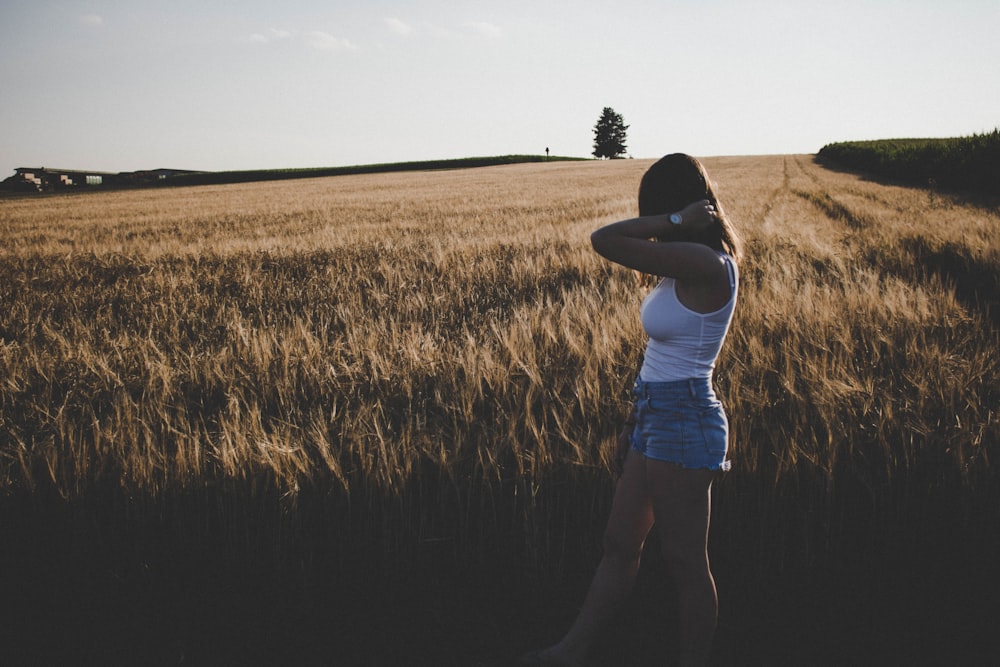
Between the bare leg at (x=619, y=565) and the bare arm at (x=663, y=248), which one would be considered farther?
the bare leg at (x=619, y=565)

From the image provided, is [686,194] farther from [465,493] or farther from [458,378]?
[458,378]

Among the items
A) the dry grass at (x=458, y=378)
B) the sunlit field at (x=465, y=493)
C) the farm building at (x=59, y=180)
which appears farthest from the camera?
the farm building at (x=59, y=180)

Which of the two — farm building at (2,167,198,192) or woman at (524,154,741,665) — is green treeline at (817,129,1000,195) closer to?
woman at (524,154,741,665)

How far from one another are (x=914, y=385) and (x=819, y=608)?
105 centimetres

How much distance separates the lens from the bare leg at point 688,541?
1313mm

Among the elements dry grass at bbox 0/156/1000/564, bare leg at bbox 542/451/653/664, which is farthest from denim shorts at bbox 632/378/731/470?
dry grass at bbox 0/156/1000/564

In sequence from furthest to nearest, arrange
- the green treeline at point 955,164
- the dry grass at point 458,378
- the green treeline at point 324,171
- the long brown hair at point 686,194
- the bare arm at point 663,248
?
the green treeline at point 324,171, the green treeline at point 955,164, the dry grass at point 458,378, the long brown hair at point 686,194, the bare arm at point 663,248

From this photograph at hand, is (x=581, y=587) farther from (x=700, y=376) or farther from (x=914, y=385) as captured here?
(x=914, y=385)

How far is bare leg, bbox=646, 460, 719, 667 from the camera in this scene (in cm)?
131

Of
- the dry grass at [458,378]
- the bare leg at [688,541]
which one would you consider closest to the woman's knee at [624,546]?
the bare leg at [688,541]

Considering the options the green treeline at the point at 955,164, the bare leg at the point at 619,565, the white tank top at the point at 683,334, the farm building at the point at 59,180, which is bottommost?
the bare leg at the point at 619,565

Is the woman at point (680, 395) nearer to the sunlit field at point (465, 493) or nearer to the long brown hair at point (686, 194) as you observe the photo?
the long brown hair at point (686, 194)

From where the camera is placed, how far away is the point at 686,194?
1.40 m

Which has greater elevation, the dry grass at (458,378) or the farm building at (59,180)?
the farm building at (59,180)
